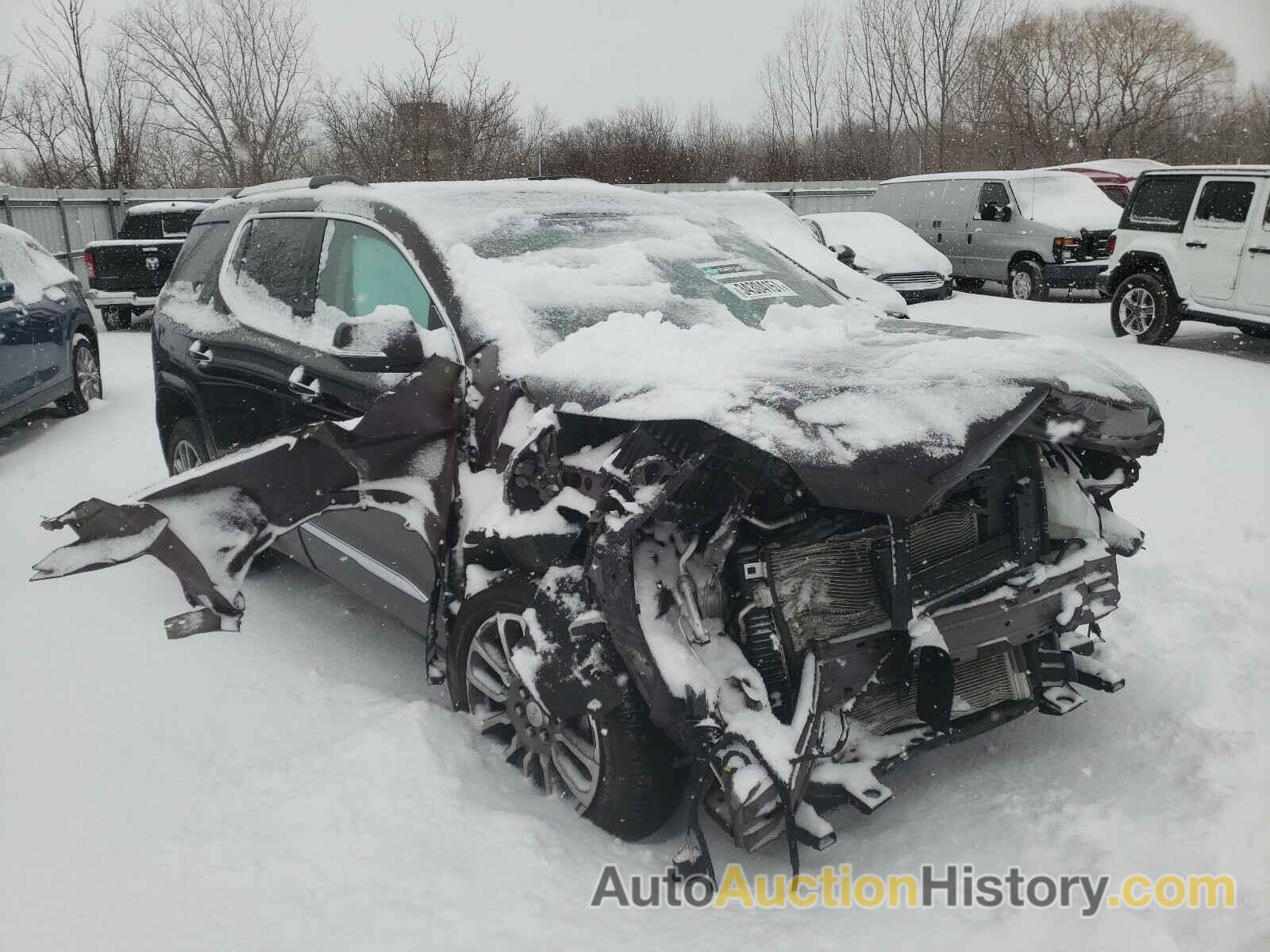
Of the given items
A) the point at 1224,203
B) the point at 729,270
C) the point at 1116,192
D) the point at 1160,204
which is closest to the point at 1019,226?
the point at 1160,204

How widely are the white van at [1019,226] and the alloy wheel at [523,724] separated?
12.6 m

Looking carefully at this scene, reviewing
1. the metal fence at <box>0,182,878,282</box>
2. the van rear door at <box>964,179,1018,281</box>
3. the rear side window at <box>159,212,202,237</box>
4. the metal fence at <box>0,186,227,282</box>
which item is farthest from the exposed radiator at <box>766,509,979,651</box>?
the metal fence at <box>0,186,227,282</box>

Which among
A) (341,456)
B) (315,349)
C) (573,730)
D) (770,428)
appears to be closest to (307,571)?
(315,349)

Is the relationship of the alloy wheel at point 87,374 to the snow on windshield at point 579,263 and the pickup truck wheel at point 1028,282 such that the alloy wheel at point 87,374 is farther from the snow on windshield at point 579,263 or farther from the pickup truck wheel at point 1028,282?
the pickup truck wheel at point 1028,282

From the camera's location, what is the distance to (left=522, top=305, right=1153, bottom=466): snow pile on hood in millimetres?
2418

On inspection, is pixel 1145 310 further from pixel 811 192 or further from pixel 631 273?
pixel 811 192

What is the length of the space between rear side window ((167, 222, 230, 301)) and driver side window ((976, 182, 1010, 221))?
39.8 feet

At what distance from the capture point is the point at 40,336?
7863mm

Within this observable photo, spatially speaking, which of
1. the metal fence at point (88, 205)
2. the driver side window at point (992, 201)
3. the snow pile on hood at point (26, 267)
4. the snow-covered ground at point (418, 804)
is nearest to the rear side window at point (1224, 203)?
the driver side window at point (992, 201)

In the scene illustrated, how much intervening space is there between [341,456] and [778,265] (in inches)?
85.2

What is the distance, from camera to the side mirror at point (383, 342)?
3021mm

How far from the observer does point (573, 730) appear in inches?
112

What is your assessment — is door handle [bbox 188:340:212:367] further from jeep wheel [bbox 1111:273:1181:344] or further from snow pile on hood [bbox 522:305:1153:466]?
jeep wheel [bbox 1111:273:1181:344]

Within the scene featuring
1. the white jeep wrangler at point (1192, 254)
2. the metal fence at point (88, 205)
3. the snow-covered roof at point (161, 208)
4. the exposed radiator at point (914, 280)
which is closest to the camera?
the white jeep wrangler at point (1192, 254)
